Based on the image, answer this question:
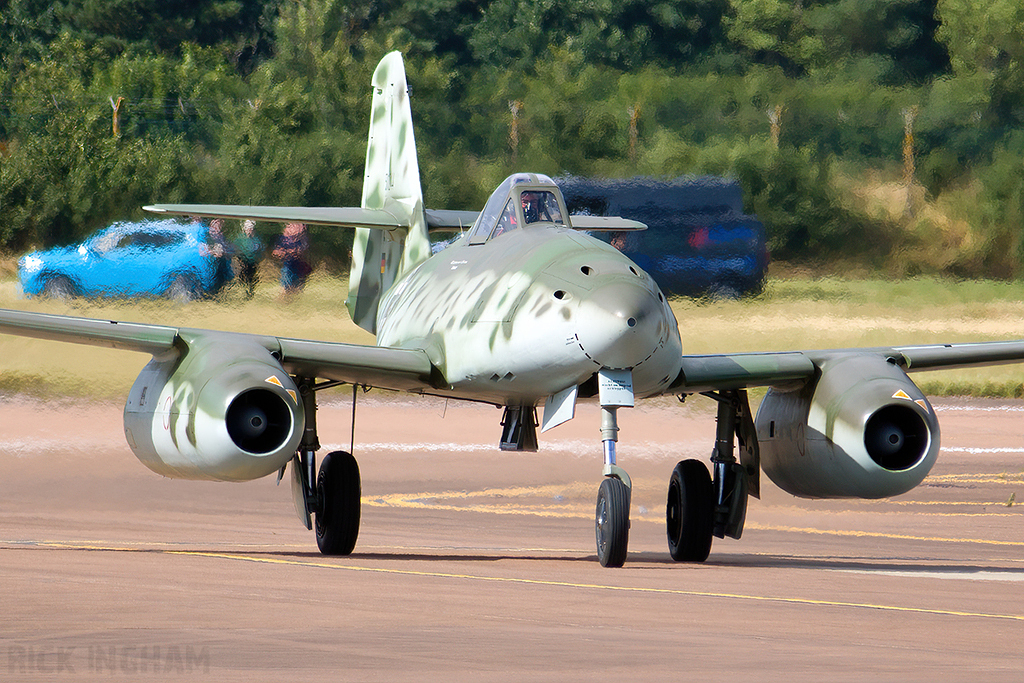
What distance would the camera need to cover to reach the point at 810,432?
1368 centimetres

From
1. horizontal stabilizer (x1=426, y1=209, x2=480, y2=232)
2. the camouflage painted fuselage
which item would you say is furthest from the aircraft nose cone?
horizontal stabilizer (x1=426, y1=209, x2=480, y2=232)

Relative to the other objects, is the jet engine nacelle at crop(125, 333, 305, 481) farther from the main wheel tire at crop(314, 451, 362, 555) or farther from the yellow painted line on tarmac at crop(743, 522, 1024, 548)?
the yellow painted line on tarmac at crop(743, 522, 1024, 548)

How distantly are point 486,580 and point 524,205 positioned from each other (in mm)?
3611

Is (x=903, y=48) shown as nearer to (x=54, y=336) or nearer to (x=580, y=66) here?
(x=580, y=66)

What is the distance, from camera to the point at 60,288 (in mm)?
28953

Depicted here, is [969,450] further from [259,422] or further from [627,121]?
[259,422]

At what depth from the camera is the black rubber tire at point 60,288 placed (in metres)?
28.2

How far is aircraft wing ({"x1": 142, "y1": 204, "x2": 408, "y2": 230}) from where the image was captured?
1593 cm

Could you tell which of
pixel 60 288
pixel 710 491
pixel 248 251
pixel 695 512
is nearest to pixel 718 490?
pixel 710 491

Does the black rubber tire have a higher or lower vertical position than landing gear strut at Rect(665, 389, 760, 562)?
higher

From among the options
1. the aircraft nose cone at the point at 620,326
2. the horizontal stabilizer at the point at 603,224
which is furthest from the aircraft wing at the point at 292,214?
the aircraft nose cone at the point at 620,326

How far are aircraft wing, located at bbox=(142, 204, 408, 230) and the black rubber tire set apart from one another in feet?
40.1

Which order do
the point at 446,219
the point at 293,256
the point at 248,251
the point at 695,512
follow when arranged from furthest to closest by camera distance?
the point at 248,251 → the point at 293,256 → the point at 446,219 → the point at 695,512

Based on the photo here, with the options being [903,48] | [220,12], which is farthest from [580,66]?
[220,12]
